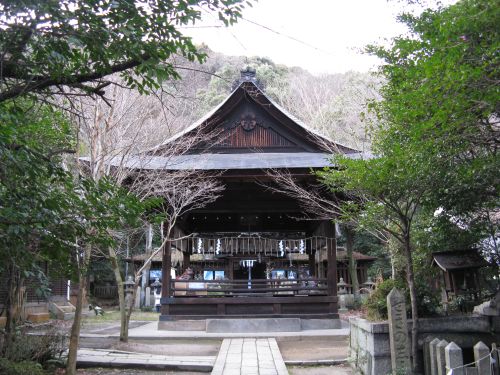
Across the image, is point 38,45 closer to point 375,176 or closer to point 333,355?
point 375,176

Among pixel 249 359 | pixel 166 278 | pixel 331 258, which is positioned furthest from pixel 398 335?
pixel 166 278

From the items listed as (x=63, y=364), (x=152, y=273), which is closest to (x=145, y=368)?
(x=63, y=364)

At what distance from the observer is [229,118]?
14.1 metres

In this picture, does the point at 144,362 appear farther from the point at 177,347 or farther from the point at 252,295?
the point at 252,295

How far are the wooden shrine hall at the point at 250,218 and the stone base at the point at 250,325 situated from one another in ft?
0.69

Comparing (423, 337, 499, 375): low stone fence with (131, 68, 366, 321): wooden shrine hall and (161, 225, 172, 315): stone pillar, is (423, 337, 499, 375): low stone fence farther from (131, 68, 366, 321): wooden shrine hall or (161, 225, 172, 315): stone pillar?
(161, 225, 172, 315): stone pillar

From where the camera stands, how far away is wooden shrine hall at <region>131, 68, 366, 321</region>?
12516 mm

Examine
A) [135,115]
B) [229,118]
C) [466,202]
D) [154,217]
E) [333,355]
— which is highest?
[229,118]

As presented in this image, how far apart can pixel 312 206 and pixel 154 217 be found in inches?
324

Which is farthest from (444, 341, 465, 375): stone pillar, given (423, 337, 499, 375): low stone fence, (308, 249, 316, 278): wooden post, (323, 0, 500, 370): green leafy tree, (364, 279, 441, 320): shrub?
(308, 249, 316, 278): wooden post

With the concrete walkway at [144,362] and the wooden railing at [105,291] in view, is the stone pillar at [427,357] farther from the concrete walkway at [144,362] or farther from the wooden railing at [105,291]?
the wooden railing at [105,291]

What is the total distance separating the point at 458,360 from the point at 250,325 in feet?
26.9

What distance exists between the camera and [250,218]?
46.5 ft

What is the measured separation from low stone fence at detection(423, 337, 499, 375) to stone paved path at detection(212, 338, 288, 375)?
2.29 m
